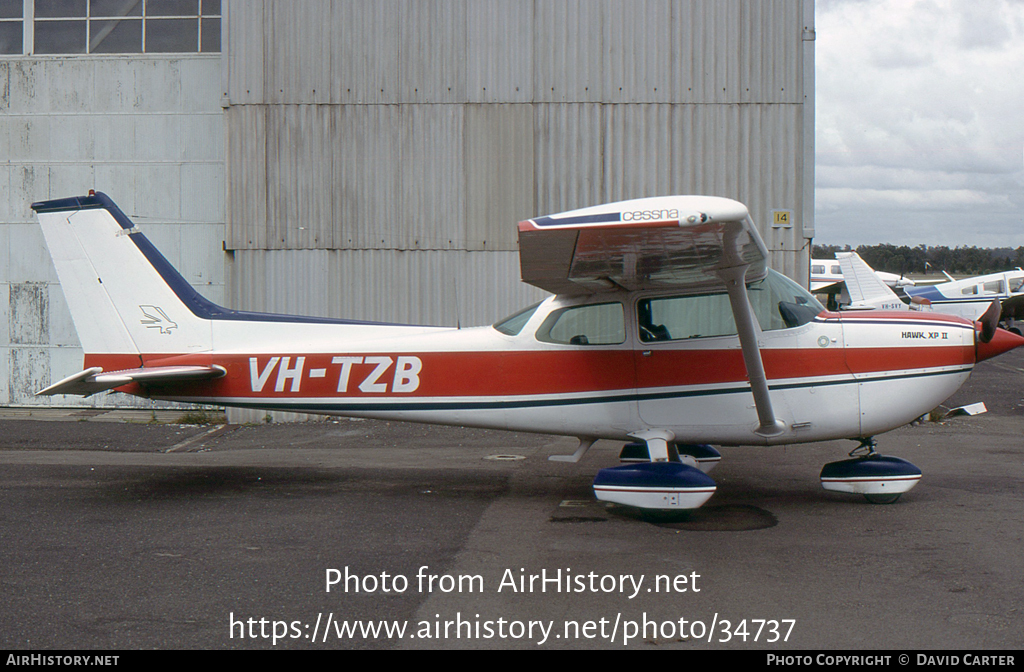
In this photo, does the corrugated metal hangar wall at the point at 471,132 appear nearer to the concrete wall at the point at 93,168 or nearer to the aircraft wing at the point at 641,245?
the concrete wall at the point at 93,168

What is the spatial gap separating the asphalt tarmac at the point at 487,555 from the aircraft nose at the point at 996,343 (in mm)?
1256

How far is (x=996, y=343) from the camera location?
253 inches

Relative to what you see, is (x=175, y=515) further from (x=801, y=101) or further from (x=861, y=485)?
(x=801, y=101)

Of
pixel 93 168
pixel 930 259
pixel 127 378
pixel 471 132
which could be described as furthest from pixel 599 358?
pixel 930 259

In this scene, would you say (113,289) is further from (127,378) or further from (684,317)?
(684,317)

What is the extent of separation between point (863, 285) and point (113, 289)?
64.7 feet

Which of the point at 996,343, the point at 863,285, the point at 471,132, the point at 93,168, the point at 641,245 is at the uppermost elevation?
the point at 471,132

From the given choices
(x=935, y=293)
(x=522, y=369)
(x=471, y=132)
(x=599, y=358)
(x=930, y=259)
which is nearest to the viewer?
(x=599, y=358)

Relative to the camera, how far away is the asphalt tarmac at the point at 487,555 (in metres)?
4.16

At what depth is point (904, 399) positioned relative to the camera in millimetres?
6516

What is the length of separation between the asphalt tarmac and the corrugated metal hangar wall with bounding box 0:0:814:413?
3309mm

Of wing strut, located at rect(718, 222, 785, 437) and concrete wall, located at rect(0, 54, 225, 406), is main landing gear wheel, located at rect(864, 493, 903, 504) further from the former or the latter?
concrete wall, located at rect(0, 54, 225, 406)

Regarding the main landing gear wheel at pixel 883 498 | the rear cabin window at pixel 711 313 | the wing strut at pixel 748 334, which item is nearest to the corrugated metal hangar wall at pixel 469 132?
the rear cabin window at pixel 711 313

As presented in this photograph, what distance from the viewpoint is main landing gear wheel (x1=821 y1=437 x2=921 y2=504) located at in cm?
663
